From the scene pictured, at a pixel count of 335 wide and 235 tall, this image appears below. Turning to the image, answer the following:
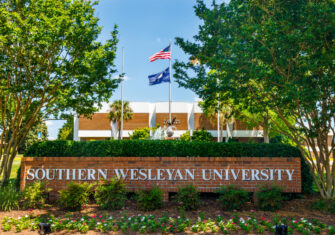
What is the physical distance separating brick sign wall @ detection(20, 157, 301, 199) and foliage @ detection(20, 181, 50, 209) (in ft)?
2.36

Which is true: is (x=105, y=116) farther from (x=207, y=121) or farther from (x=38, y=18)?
Result: (x=38, y=18)

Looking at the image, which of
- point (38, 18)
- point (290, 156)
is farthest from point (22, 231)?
point (290, 156)

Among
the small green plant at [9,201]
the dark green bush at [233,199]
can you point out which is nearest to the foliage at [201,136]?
the dark green bush at [233,199]

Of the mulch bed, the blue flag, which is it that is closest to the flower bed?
the mulch bed

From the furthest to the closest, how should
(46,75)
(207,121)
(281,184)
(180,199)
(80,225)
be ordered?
(207,121) → (46,75) → (281,184) → (180,199) → (80,225)

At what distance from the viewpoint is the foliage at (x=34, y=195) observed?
8258 millimetres

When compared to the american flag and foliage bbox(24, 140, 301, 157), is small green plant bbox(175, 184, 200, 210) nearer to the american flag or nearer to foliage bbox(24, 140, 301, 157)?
foliage bbox(24, 140, 301, 157)

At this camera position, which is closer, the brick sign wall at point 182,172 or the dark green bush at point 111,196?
the dark green bush at point 111,196

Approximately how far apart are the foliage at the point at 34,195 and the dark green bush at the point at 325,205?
26.7 feet

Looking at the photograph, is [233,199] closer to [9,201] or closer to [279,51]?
[279,51]

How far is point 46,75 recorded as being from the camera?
994 cm

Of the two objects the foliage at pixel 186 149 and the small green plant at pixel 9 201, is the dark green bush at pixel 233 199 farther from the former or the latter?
the small green plant at pixel 9 201

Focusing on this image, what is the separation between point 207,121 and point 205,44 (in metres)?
31.7

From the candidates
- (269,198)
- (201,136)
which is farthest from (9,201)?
(201,136)
